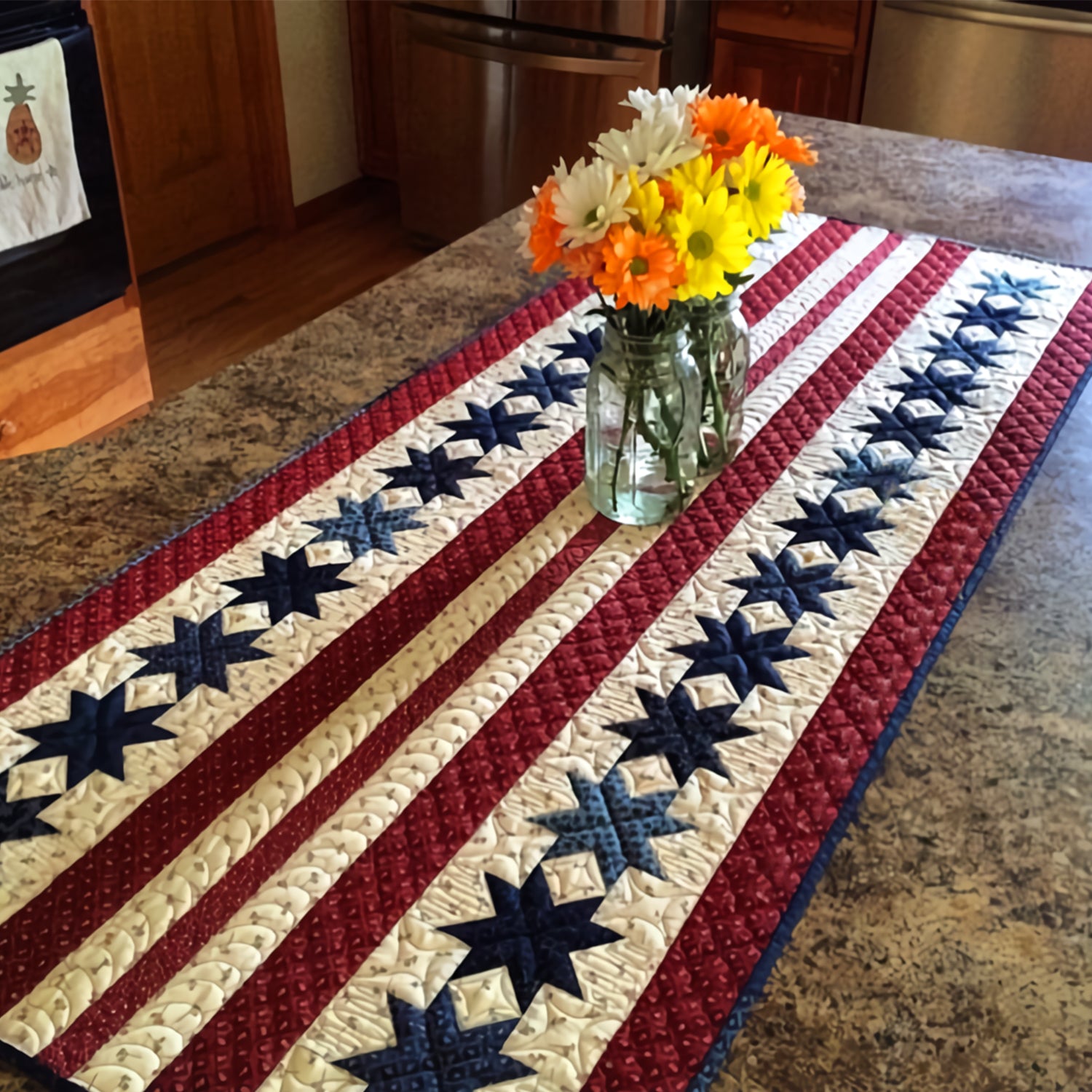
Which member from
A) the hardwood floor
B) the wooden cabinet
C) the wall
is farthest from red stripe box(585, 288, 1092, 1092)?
the wall

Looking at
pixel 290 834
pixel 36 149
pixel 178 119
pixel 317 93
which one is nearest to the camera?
pixel 290 834

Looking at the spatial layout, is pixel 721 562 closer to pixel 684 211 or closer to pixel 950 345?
pixel 684 211

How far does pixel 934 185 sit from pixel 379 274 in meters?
2.19

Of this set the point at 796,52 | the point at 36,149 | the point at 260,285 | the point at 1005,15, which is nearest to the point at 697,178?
the point at 36,149

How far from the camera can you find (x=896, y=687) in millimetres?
862

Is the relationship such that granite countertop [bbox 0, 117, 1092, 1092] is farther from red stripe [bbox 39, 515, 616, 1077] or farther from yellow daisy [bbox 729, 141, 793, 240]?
yellow daisy [bbox 729, 141, 793, 240]

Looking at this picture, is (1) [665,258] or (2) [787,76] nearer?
(1) [665,258]

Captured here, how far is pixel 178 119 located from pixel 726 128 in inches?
113

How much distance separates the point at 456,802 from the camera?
0.78m

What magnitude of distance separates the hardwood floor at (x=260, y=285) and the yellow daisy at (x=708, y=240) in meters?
2.37

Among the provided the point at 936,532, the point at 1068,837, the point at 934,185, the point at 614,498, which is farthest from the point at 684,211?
the point at 934,185

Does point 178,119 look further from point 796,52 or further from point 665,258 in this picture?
point 665,258

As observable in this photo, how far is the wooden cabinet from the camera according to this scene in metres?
2.92

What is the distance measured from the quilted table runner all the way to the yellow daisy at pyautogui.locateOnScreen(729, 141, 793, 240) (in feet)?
0.89
